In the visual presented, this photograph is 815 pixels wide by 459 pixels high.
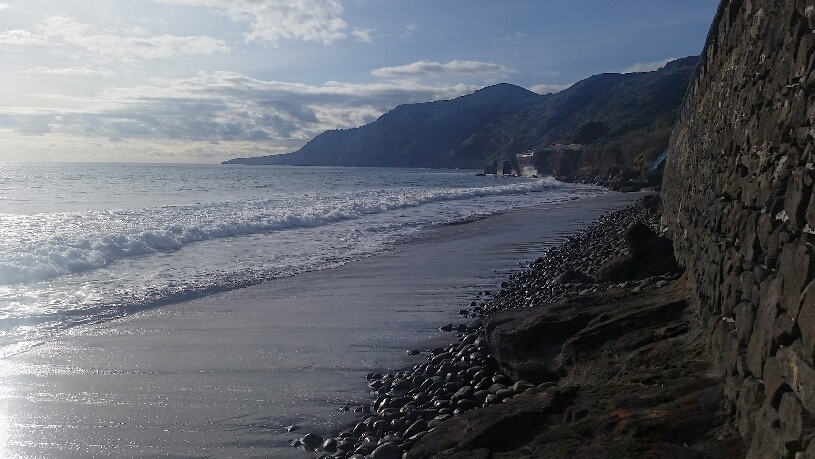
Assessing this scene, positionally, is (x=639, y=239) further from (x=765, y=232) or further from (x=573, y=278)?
(x=765, y=232)

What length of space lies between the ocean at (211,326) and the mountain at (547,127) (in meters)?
46.9

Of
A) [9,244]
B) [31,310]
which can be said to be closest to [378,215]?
[9,244]

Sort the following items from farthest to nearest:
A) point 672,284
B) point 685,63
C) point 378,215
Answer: point 685,63, point 378,215, point 672,284

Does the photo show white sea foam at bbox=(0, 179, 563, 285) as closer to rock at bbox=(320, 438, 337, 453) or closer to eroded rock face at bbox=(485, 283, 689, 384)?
rock at bbox=(320, 438, 337, 453)

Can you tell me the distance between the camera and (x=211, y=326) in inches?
333

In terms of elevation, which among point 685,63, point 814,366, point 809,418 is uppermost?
point 685,63

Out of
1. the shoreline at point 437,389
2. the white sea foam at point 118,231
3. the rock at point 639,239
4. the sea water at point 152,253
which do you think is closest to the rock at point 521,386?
the shoreline at point 437,389

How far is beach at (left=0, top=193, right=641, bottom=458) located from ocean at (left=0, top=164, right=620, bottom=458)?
21mm

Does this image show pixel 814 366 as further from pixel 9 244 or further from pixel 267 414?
pixel 9 244

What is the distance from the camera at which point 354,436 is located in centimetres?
512

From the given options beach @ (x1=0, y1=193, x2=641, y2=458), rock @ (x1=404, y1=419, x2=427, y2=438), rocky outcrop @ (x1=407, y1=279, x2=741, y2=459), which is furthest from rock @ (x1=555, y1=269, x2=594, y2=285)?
rock @ (x1=404, y1=419, x2=427, y2=438)

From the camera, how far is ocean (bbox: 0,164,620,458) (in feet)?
17.7

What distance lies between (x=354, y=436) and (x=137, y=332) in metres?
4.39

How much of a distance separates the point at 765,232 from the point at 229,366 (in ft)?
18.0
